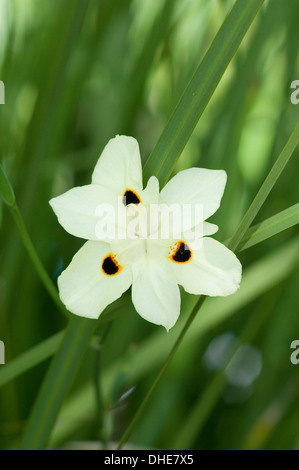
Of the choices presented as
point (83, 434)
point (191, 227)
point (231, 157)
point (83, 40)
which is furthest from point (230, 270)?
point (83, 40)

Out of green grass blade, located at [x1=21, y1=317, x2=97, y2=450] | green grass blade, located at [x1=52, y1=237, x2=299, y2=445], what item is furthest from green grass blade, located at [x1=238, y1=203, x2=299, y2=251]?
green grass blade, located at [x1=52, y1=237, x2=299, y2=445]

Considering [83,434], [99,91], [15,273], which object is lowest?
[83,434]

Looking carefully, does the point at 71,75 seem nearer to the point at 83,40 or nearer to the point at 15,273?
the point at 83,40

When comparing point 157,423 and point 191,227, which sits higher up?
point 191,227

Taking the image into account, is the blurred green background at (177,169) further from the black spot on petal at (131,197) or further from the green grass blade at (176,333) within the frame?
the black spot on petal at (131,197)

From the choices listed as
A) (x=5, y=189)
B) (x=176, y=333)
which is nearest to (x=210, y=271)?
(x=5, y=189)

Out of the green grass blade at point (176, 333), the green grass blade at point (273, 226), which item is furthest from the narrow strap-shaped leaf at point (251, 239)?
the green grass blade at point (176, 333)

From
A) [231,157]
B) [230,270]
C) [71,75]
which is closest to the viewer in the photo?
[230,270]
